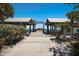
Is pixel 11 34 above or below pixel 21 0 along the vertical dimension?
below

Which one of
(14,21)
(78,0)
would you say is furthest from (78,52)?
(14,21)

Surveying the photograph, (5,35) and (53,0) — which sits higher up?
(53,0)

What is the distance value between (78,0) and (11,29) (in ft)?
19.8

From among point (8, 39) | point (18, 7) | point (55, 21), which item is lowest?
point (55, 21)

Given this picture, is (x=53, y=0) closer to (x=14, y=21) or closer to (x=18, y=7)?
(x=18, y=7)

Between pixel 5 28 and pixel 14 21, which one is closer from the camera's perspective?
pixel 5 28

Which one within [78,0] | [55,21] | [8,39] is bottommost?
[55,21]

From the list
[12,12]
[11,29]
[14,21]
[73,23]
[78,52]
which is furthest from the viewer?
[14,21]

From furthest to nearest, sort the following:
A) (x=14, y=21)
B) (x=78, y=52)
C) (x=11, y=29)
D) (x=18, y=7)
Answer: (x=14, y=21)
(x=18, y=7)
(x=11, y=29)
(x=78, y=52)

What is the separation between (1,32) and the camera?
37.9 feet

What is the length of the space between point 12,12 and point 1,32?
8.83m

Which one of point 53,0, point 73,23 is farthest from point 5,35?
point 73,23

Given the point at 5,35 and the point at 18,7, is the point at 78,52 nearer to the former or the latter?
the point at 5,35

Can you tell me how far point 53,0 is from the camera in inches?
279
